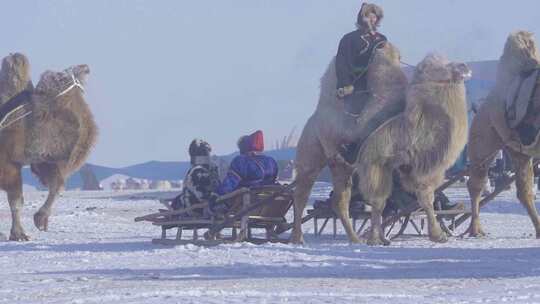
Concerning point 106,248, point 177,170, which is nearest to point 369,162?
point 106,248

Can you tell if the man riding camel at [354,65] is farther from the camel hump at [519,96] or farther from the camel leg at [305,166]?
the camel hump at [519,96]

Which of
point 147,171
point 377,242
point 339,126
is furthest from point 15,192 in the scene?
point 147,171

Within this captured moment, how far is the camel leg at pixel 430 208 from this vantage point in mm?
14531

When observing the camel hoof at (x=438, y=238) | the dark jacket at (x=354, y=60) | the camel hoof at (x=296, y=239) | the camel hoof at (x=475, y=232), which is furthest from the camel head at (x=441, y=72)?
the camel hoof at (x=475, y=232)

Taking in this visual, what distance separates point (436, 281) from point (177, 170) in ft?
157

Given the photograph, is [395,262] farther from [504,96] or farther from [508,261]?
[504,96]

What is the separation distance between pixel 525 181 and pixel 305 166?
2642 millimetres

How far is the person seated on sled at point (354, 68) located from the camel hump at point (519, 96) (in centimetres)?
165

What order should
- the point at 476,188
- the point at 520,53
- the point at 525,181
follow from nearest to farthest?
the point at 520,53 → the point at 525,181 → the point at 476,188

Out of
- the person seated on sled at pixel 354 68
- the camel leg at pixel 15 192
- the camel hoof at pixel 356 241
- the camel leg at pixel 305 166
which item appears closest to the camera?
the person seated on sled at pixel 354 68

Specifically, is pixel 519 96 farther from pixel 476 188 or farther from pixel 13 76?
pixel 13 76

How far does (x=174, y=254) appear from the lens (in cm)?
1322

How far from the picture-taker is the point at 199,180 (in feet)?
52.2

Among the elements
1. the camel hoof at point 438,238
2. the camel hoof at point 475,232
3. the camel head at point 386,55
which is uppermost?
the camel head at point 386,55
